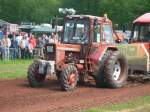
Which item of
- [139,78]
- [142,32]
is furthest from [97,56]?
[142,32]

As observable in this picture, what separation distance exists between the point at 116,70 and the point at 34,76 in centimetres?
290

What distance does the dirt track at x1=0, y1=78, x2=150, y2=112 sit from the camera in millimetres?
12211

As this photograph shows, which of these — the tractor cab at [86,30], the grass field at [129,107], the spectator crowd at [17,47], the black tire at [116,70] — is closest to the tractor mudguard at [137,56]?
the black tire at [116,70]

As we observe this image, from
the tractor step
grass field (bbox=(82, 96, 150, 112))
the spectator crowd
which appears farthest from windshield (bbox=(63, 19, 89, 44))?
the spectator crowd

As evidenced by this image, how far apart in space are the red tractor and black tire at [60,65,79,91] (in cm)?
9

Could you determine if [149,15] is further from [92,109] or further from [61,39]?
[92,109]

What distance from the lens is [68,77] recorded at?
15.2 metres

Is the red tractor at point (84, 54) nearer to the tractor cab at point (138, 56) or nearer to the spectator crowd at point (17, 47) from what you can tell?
the tractor cab at point (138, 56)

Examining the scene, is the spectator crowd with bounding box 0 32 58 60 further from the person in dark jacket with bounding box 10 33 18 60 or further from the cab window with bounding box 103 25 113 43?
the cab window with bounding box 103 25 113 43

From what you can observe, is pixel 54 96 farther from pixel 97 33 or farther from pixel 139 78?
pixel 139 78

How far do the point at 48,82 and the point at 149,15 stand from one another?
212 inches

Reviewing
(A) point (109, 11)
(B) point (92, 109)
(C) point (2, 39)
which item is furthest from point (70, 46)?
(A) point (109, 11)

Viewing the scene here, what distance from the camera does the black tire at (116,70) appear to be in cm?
1648

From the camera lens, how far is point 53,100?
13.4 meters
